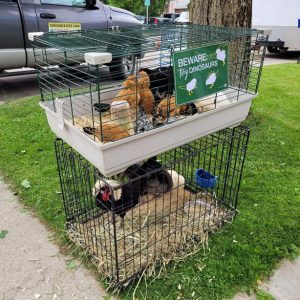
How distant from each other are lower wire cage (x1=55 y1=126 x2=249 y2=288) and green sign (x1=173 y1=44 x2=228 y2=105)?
1.29ft

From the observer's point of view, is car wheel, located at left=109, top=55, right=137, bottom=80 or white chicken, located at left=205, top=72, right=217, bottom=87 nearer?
car wheel, located at left=109, top=55, right=137, bottom=80

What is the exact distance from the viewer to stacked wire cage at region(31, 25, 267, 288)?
1.65 metres

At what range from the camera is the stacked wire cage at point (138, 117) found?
1.65 meters

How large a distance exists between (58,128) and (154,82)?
1.95 ft

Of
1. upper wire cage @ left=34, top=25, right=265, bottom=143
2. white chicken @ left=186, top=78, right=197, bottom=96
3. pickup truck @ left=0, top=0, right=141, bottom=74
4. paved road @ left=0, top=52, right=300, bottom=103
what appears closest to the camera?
upper wire cage @ left=34, top=25, right=265, bottom=143

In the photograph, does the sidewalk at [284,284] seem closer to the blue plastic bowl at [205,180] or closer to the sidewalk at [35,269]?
the blue plastic bowl at [205,180]

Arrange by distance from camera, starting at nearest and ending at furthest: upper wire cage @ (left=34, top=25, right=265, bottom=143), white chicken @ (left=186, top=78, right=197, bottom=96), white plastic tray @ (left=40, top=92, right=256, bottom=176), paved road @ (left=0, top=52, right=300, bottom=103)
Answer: white plastic tray @ (left=40, top=92, right=256, bottom=176)
upper wire cage @ (left=34, top=25, right=265, bottom=143)
white chicken @ (left=186, top=78, right=197, bottom=96)
paved road @ (left=0, top=52, right=300, bottom=103)

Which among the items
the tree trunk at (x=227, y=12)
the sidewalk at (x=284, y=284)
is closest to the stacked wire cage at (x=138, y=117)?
the sidewalk at (x=284, y=284)

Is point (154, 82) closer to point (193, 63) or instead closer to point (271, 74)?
point (193, 63)

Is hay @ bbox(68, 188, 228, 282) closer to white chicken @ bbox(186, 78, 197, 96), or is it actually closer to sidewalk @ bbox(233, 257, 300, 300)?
sidewalk @ bbox(233, 257, 300, 300)

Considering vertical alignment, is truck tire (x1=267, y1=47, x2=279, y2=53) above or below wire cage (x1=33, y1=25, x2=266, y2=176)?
below

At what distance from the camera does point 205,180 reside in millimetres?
2777

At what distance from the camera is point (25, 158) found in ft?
11.6

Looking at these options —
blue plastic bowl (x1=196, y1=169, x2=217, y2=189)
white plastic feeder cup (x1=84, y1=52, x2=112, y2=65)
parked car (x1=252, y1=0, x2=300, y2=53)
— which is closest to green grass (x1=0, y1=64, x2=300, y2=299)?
blue plastic bowl (x1=196, y1=169, x2=217, y2=189)
